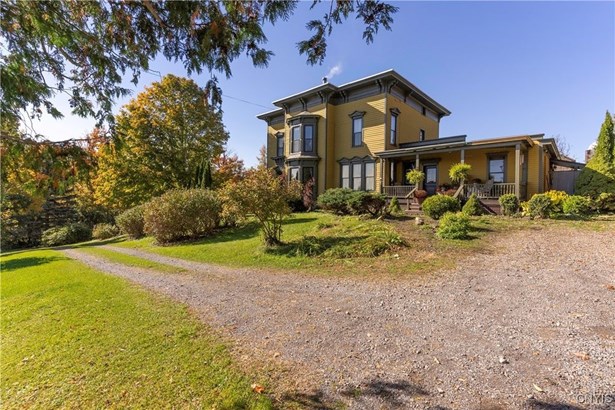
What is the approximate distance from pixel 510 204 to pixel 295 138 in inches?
539

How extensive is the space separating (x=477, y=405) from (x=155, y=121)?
87.9 feet

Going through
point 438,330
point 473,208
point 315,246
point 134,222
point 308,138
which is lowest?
point 438,330

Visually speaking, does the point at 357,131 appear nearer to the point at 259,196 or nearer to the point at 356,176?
the point at 356,176

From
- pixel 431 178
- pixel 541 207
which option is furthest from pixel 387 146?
pixel 541 207

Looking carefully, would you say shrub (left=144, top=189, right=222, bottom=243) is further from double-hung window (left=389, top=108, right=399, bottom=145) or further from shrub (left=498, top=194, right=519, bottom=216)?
shrub (left=498, top=194, right=519, bottom=216)

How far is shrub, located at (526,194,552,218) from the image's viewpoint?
450 inches

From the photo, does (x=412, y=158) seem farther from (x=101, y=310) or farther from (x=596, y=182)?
(x=101, y=310)

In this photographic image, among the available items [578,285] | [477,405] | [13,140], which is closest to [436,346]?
[477,405]

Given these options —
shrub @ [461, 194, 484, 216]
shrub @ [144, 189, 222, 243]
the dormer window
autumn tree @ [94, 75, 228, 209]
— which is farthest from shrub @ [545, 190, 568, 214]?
autumn tree @ [94, 75, 228, 209]

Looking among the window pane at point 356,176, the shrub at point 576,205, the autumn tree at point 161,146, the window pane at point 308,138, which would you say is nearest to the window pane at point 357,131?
the window pane at point 356,176

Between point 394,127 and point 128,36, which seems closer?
point 128,36

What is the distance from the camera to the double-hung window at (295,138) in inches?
811

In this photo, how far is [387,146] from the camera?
18.0 m

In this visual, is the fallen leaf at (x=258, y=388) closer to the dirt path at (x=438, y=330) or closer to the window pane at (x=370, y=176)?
the dirt path at (x=438, y=330)
